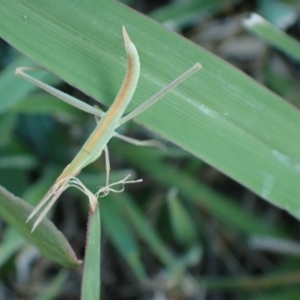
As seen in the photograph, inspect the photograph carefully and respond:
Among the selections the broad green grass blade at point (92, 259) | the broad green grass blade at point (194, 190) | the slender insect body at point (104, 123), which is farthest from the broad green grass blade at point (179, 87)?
the broad green grass blade at point (194, 190)

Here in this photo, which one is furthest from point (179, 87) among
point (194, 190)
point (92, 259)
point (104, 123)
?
point (194, 190)

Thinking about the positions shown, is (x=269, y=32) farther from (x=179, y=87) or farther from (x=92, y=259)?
(x=92, y=259)

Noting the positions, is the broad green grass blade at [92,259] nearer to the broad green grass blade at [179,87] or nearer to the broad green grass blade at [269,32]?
the broad green grass blade at [179,87]

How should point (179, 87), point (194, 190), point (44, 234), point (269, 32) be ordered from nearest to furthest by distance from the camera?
point (44, 234)
point (179, 87)
point (269, 32)
point (194, 190)

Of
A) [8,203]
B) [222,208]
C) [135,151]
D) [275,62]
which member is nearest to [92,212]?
[8,203]

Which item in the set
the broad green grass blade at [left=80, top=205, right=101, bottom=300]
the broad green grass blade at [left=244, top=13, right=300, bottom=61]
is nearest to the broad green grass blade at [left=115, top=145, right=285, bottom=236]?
the broad green grass blade at [left=244, top=13, right=300, bottom=61]

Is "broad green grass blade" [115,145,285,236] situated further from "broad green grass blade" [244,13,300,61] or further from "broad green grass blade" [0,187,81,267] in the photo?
"broad green grass blade" [0,187,81,267]
